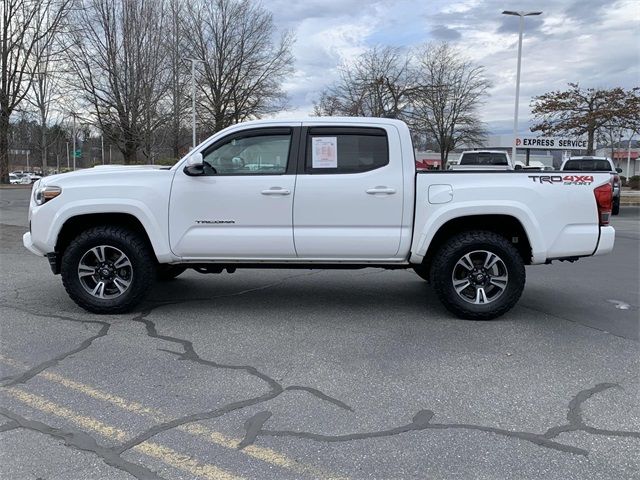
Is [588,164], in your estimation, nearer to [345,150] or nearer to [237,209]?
[345,150]

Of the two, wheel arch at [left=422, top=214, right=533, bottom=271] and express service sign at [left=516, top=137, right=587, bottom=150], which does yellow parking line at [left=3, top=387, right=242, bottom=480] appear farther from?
express service sign at [left=516, top=137, right=587, bottom=150]

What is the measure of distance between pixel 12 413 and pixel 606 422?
3718 millimetres

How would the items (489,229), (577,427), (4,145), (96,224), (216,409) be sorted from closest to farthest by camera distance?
1. (577,427)
2. (216,409)
3. (489,229)
4. (96,224)
5. (4,145)

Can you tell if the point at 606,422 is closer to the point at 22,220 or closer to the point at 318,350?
the point at 318,350

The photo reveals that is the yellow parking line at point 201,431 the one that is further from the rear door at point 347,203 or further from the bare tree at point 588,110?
the bare tree at point 588,110

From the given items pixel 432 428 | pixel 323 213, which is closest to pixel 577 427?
pixel 432 428

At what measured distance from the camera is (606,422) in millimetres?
3480

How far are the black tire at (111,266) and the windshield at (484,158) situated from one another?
1632cm

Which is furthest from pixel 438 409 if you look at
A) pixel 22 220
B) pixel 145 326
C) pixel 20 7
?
pixel 20 7

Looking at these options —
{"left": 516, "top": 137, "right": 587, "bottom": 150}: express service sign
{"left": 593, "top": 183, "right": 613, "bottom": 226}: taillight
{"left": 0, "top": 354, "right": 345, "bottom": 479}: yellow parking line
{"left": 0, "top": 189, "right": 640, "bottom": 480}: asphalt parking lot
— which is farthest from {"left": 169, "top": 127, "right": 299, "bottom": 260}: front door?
{"left": 516, "top": 137, "right": 587, "bottom": 150}: express service sign

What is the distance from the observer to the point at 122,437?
3.23 m

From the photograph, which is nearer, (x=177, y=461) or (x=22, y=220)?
(x=177, y=461)

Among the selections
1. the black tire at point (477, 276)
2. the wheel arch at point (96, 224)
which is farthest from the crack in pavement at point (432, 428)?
the wheel arch at point (96, 224)

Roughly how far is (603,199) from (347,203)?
2.51 meters
